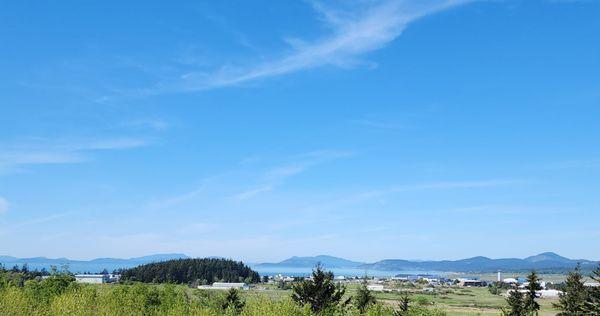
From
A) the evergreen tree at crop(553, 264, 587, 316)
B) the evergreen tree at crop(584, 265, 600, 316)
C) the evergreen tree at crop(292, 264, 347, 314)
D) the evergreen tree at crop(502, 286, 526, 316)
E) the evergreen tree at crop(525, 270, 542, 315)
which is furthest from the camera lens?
the evergreen tree at crop(502, 286, 526, 316)

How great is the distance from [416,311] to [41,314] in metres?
37.8

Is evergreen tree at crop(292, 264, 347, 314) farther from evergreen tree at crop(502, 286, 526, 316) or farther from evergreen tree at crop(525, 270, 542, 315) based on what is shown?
evergreen tree at crop(502, 286, 526, 316)

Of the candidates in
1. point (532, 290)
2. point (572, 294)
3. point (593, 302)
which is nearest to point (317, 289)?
point (532, 290)

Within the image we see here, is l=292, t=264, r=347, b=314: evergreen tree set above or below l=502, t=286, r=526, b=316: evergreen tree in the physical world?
above

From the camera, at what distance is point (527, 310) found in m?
85.8

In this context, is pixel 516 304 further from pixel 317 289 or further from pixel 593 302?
pixel 317 289

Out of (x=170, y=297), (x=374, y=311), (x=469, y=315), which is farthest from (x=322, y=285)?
(x=469, y=315)

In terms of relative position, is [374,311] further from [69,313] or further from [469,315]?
[469,315]

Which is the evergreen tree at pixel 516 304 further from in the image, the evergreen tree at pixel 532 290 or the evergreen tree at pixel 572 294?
the evergreen tree at pixel 572 294

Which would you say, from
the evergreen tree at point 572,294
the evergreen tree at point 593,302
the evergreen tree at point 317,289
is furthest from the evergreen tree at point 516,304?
the evergreen tree at point 317,289

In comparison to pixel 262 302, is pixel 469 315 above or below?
below

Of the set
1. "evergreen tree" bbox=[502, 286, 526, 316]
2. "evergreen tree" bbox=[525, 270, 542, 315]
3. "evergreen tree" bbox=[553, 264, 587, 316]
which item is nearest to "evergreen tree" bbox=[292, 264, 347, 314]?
"evergreen tree" bbox=[525, 270, 542, 315]

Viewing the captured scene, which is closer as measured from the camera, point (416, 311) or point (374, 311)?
point (374, 311)

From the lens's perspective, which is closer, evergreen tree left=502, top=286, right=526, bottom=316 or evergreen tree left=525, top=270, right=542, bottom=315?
evergreen tree left=525, top=270, right=542, bottom=315
